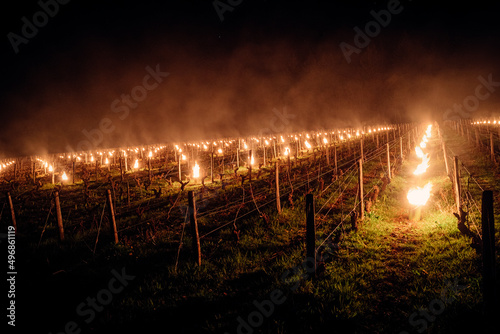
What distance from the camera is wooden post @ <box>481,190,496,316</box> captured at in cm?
340

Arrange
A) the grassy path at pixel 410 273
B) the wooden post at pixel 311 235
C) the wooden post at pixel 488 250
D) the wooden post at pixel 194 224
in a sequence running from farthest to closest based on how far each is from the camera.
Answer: the wooden post at pixel 194 224, the wooden post at pixel 311 235, the grassy path at pixel 410 273, the wooden post at pixel 488 250

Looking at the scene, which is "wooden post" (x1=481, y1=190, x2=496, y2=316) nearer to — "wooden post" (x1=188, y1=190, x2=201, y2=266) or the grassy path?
the grassy path

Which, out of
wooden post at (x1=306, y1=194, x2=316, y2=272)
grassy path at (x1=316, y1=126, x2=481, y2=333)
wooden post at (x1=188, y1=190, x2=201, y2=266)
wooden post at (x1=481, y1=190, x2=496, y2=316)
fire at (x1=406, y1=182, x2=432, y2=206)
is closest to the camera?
wooden post at (x1=481, y1=190, x2=496, y2=316)

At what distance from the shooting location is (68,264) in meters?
6.39

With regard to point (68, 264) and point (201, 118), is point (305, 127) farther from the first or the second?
point (68, 264)

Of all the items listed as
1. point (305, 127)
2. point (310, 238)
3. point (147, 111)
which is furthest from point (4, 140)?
point (310, 238)

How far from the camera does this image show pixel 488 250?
3488 millimetres

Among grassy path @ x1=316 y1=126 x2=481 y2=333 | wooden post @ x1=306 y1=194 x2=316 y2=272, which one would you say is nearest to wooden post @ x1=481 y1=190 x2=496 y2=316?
grassy path @ x1=316 y1=126 x2=481 y2=333

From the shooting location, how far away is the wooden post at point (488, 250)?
11.1ft

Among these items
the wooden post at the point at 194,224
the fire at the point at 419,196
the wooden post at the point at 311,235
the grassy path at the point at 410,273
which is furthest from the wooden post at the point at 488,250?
the wooden post at the point at 194,224

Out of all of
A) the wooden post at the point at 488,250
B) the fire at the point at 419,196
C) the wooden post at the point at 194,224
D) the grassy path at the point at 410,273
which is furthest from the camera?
the fire at the point at 419,196

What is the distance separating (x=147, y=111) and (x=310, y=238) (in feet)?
265

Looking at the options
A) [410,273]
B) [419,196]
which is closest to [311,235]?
[410,273]

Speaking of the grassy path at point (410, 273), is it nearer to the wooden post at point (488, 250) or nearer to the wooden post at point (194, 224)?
the wooden post at point (488, 250)
